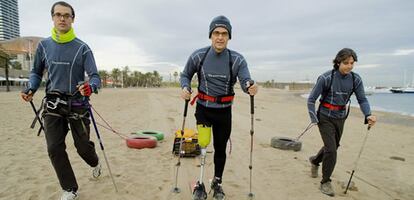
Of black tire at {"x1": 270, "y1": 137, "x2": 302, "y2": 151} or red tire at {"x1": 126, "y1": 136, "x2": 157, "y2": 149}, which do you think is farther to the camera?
black tire at {"x1": 270, "y1": 137, "x2": 302, "y2": 151}

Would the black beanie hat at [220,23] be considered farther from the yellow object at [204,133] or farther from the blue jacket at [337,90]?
the blue jacket at [337,90]

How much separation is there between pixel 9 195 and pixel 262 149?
6.22 metres

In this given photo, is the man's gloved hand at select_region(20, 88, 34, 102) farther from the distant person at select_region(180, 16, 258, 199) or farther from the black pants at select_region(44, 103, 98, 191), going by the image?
the distant person at select_region(180, 16, 258, 199)

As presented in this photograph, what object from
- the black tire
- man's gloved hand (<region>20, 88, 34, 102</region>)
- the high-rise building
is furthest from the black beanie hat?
the high-rise building

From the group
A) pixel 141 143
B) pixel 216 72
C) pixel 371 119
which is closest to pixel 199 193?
pixel 216 72

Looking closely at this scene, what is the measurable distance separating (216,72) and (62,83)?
7.64 ft

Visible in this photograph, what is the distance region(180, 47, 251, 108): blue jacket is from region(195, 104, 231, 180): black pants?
10cm

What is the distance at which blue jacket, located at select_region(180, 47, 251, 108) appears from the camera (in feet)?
13.8

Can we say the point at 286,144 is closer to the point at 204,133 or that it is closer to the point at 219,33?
the point at 204,133

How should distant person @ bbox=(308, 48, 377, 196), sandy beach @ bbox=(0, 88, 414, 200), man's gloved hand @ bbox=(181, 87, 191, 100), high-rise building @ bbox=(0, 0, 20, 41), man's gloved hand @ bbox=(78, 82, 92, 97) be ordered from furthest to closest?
high-rise building @ bbox=(0, 0, 20, 41), distant person @ bbox=(308, 48, 377, 196), sandy beach @ bbox=(0, 88, 414, 200), man's gloved hand @ bbox=(181, 87, 191, 100), man's gloved hand @ bbox=(78, 82, 92, 97)

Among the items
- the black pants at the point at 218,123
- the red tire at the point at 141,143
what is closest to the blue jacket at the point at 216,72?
the black pants at the point at 218,123

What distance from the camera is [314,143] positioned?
9.49 m

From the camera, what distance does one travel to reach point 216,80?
421 cm

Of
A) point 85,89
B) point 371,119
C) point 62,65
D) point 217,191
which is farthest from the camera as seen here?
point 371,119
